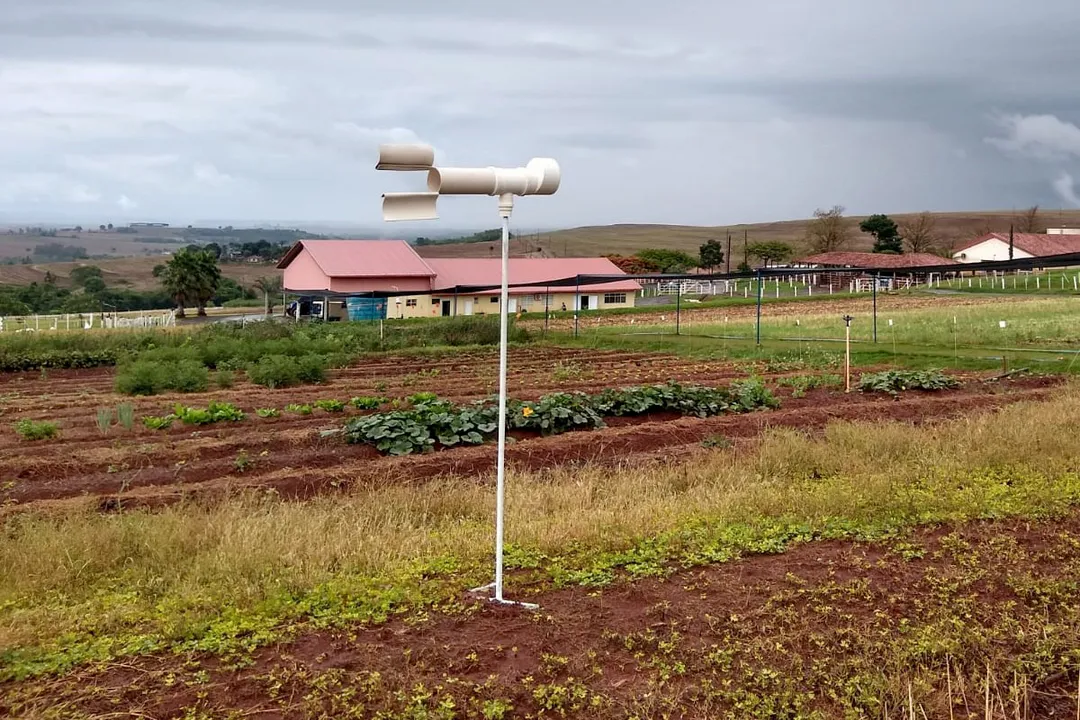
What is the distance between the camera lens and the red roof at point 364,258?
47375 mm

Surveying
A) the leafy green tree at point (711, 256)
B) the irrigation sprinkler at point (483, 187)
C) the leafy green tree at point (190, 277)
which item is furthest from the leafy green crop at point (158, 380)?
the leafy green tree at point (711, 256)

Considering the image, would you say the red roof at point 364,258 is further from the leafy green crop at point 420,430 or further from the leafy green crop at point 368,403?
the leafy green crop at point 420,430

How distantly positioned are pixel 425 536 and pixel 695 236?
537 feet

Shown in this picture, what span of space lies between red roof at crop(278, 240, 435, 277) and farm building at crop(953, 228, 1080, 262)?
176 feet

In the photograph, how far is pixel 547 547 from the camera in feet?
18.7

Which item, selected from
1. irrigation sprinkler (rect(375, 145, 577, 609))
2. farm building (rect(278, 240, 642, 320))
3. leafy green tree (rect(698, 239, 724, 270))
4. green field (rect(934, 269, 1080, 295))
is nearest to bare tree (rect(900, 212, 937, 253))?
leafy green tree (rect(698, 239, 724, 270))

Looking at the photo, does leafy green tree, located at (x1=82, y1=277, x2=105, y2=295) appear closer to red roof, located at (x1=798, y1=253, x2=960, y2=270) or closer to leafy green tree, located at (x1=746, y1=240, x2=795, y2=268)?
red roof, located at (x1=798, y1=253, x2=960, y2=270)

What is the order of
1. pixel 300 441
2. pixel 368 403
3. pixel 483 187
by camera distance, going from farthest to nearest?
pixel 368 403 < pixel 300 441 < pixel 483 187

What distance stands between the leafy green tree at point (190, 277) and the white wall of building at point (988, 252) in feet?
214

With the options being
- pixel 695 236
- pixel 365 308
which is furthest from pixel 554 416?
pixel 695 236

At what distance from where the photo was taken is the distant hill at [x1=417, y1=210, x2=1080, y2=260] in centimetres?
11594

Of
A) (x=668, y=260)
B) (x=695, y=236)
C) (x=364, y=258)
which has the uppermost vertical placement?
(x=695, y=236)

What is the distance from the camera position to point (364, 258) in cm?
4916

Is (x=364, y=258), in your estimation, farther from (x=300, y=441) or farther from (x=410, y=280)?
(x=300, y=441)
